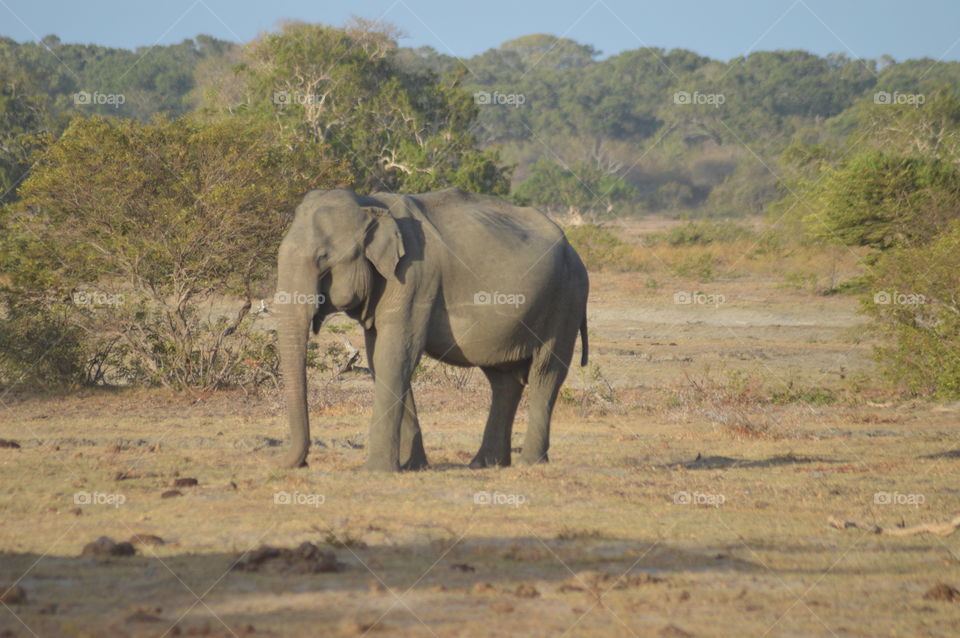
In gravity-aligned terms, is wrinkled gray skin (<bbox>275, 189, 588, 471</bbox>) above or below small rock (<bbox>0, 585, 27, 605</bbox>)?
above

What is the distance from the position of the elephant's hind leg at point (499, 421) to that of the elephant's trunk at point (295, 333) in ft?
6.52

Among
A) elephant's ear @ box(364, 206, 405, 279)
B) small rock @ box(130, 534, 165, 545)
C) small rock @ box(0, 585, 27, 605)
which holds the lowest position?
small rock @ box(130, 534, 165, 545)

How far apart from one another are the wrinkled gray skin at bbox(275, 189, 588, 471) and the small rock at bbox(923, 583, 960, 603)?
5.02 metres

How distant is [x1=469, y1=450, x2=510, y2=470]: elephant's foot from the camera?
11758mm

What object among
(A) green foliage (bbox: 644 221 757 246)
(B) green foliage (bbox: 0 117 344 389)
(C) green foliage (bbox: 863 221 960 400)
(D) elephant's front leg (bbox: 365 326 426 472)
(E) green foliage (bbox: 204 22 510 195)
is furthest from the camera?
(A) green foliage (bbox: 644 221 757 246)

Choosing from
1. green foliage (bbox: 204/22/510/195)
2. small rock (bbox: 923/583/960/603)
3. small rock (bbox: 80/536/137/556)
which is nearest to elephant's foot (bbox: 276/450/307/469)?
small rock (bbox: 80/536/137/556)

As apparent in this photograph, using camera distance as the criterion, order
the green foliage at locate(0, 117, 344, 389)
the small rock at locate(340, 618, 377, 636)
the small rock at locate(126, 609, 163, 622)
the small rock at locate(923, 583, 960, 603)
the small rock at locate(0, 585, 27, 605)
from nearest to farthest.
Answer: the small rock at locate(340, 618, 377, 636) → the small rock at locate(126, 609, 163, 622) → the small rock at locate(0, 585, 27, 605) → the small rock at locate(923, 583, 960, 603) → the green foliage at locate(0, 117, 344, 389)

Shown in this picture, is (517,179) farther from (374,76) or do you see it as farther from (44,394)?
(44,394)

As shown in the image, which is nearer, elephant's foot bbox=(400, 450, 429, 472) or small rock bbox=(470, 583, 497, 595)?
small rock bbox=(470, 583, 497, 595)

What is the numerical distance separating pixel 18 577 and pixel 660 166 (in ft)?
288

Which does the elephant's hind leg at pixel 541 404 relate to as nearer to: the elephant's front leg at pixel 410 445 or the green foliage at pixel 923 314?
the elephant's front leg at pixel 410 445

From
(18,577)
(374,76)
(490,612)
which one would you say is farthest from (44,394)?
(374,76)

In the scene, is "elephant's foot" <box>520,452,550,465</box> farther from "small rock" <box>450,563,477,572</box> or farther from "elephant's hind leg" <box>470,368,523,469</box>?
"small rock" <box>450,563,477,572</box>

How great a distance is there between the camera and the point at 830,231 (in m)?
26.8
